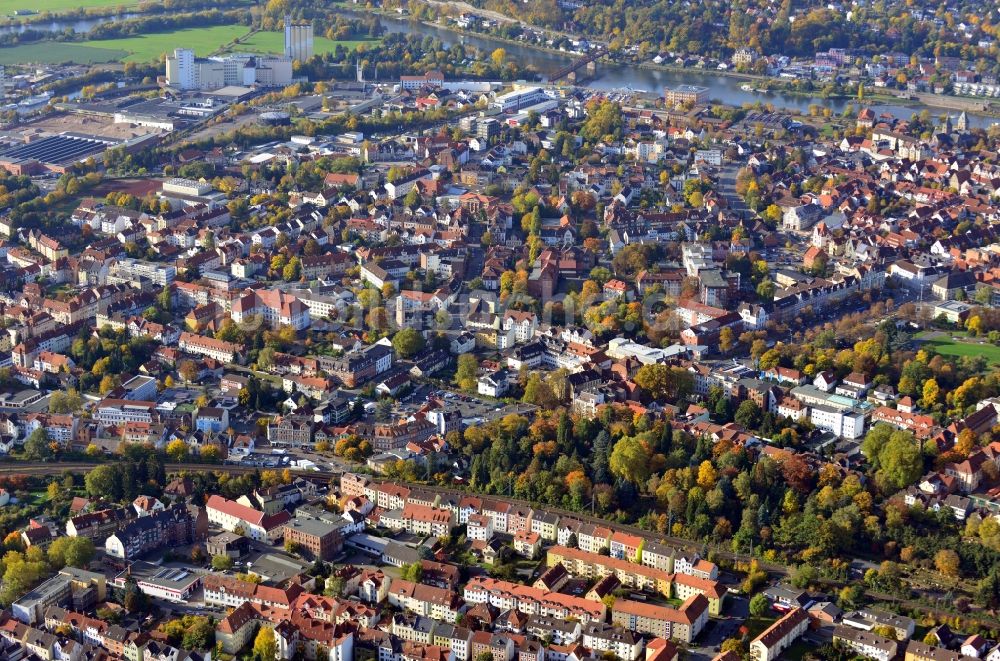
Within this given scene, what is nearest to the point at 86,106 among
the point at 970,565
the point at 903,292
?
the point at 903,292

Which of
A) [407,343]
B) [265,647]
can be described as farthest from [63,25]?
[265,647]

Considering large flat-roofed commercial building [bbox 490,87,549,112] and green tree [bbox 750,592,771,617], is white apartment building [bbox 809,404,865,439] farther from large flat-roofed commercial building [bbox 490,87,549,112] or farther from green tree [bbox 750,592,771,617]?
large flat-roofed commercial building [bbox 490,87,549,112]

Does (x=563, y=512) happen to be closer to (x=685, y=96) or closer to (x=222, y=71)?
(x=685, y=96)

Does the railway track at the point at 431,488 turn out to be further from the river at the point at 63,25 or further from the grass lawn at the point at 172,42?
the river at the point at 63,25

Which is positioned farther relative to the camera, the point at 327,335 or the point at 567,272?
the point at 567,272

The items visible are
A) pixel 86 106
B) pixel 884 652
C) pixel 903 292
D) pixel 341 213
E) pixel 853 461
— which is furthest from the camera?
pixel 86 106

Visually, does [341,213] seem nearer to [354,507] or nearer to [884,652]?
[354,507]
